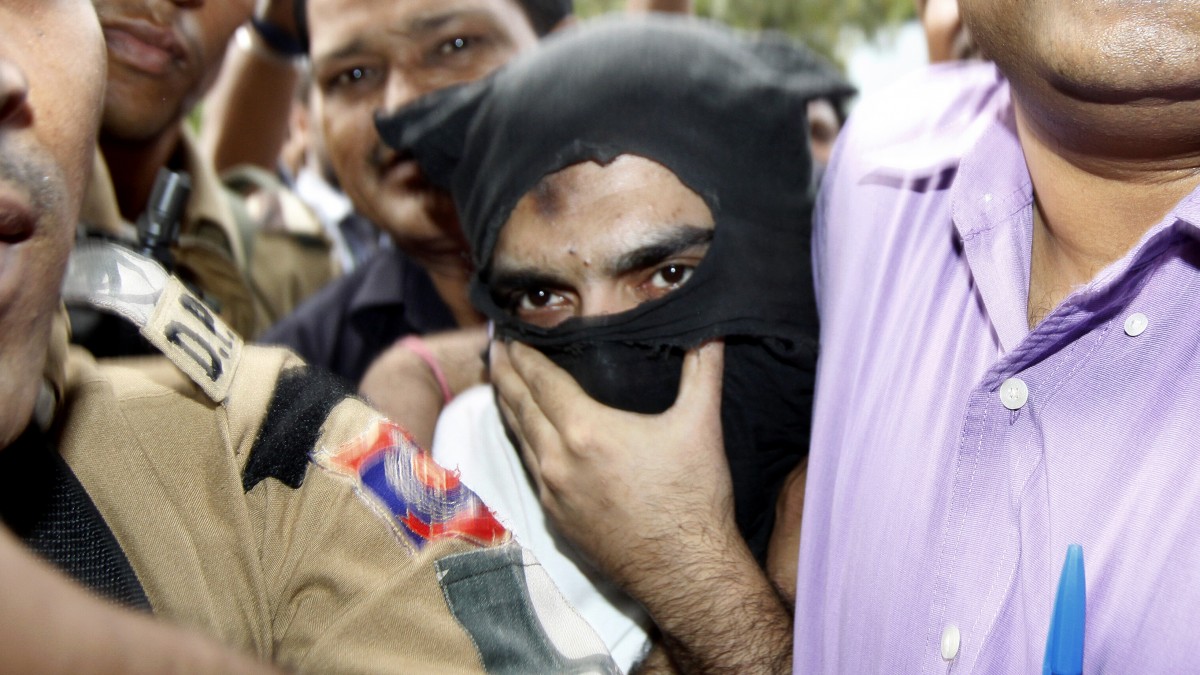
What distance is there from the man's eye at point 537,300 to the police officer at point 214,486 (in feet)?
3.34

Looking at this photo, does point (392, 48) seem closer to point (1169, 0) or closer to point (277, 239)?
point (277, 239)

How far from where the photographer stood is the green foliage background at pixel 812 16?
1035cm

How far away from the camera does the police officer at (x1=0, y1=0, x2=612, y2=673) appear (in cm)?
99

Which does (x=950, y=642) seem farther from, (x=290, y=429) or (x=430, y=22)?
(x=430, y=22)

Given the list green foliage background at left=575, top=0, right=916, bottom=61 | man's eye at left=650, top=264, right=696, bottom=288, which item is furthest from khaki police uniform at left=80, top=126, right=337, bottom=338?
green foliage background at left=575, top=0, right=916, bottom=61

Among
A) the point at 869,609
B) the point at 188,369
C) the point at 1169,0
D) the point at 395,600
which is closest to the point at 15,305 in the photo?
the point at 188,369

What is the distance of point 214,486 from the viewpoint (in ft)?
3.69

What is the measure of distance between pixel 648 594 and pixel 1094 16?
1.13m

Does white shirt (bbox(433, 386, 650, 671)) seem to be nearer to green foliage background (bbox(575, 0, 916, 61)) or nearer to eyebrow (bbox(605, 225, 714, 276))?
eyebrow (bbox(605, 225, 714, 276))

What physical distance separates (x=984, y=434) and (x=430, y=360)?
1.47 m

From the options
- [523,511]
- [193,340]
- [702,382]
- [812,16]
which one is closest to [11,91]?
[193,340]

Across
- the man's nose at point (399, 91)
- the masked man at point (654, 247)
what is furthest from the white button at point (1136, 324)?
the man's nose at point (399, 91)

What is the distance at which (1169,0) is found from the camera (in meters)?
1.35

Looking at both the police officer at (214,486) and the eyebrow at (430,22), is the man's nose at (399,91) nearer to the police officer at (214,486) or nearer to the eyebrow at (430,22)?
the eyebrow at (430,22)
